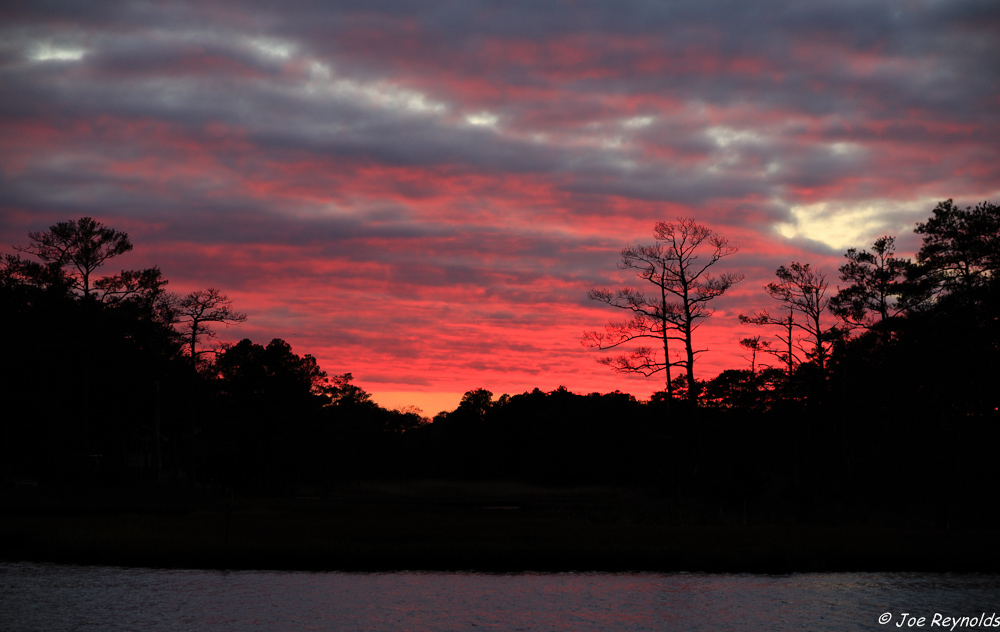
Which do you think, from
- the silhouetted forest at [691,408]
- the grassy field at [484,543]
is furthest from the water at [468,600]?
the silhouetted forest at [691,408]

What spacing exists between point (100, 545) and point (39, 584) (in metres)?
5.81

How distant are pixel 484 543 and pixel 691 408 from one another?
23.0m

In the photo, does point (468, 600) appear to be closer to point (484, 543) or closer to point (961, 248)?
point (484, 543)

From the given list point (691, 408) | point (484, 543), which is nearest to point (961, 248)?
point (691, 408)

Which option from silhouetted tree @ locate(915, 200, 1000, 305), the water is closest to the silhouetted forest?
silhouetted tree @ locate(915, 200, 1000, 305)

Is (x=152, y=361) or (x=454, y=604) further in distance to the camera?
(x=152, y=361)

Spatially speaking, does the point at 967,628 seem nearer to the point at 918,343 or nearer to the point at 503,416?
the point at 918,343

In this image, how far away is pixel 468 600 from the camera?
68.1 ft

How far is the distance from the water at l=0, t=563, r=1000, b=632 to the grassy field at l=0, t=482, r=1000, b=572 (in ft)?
4.21

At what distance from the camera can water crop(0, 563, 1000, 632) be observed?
1795 centimetres

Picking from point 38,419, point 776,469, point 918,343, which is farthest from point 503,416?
point 918,343

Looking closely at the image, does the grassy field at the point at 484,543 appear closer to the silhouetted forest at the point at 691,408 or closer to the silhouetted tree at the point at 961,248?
the silhouetted forest at the point at 691,408

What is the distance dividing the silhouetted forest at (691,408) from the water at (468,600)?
1298 cm

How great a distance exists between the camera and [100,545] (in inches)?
1096
